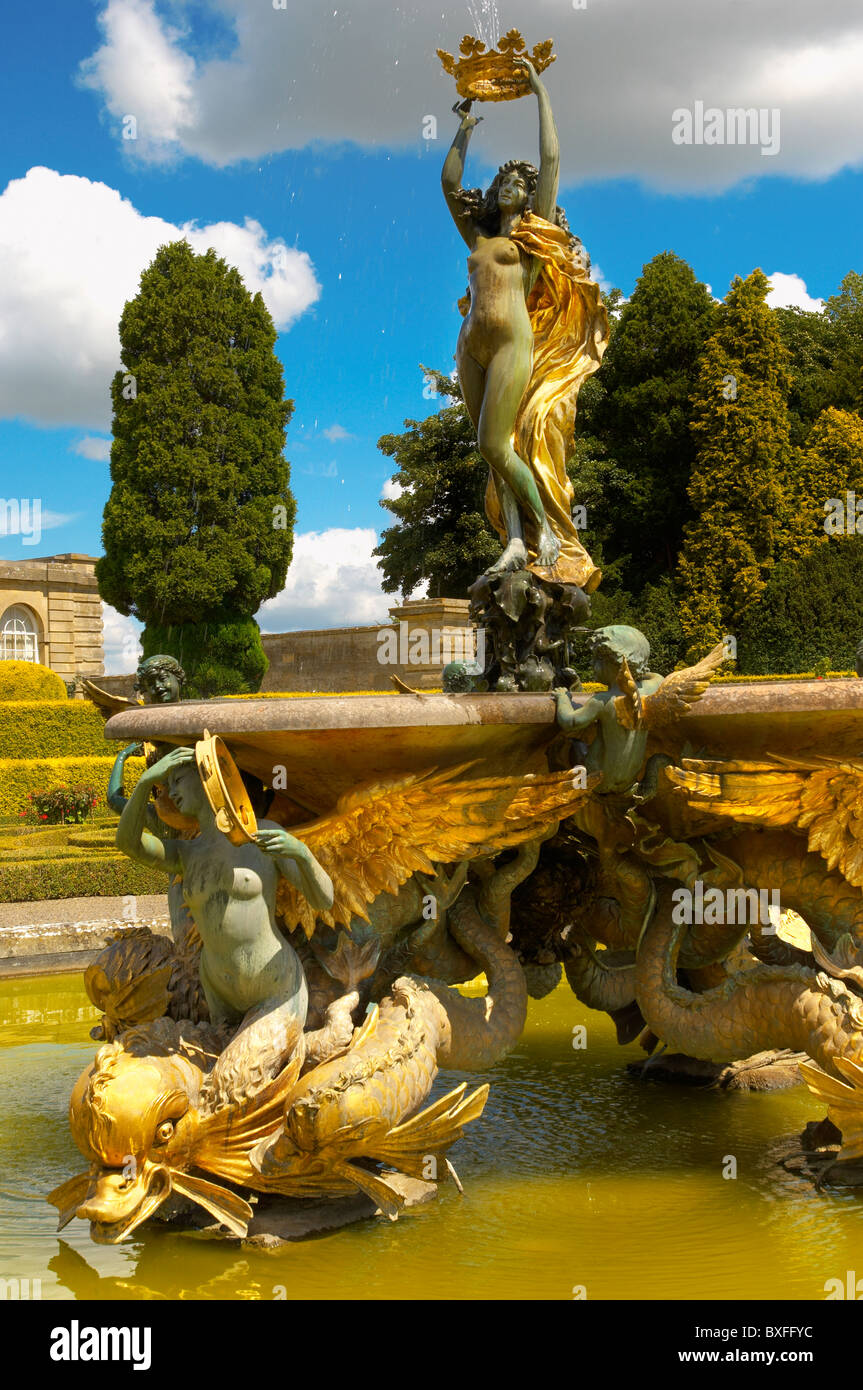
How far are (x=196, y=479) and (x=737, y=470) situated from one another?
11760mm

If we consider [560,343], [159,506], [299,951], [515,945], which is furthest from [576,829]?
[159,506]

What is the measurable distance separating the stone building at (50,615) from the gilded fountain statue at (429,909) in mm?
32477

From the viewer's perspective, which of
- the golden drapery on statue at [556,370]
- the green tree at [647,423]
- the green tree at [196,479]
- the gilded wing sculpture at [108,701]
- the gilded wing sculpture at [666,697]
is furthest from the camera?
the green tree at [647,423]

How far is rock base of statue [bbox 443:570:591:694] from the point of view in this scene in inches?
254

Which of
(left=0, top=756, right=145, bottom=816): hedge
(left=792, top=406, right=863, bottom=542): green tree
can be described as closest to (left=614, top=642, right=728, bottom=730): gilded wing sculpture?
(left=0, top=756, right=145, bottom=816): hedge

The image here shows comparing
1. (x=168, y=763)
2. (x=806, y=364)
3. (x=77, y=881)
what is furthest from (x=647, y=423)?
(x=168, y=763)

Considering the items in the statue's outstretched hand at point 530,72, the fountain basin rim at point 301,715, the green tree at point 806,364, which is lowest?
→ the fountain basin rim at point 301,715

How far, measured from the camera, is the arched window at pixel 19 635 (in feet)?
121

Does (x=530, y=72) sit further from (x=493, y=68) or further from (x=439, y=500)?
(x=439, y=500)

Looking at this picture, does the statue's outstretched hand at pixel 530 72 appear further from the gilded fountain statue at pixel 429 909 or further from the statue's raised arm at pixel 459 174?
the gilded fountain statue at pixel 429 909

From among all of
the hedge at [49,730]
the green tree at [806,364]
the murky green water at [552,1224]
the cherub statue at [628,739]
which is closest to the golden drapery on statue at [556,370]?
the cherub statue at [628,739]

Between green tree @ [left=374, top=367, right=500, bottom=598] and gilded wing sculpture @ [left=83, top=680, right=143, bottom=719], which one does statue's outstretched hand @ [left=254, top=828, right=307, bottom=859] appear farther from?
green tree @ [left=374, top=367, right=500, bottom=598]

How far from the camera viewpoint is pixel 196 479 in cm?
2697

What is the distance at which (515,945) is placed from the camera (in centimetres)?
632
